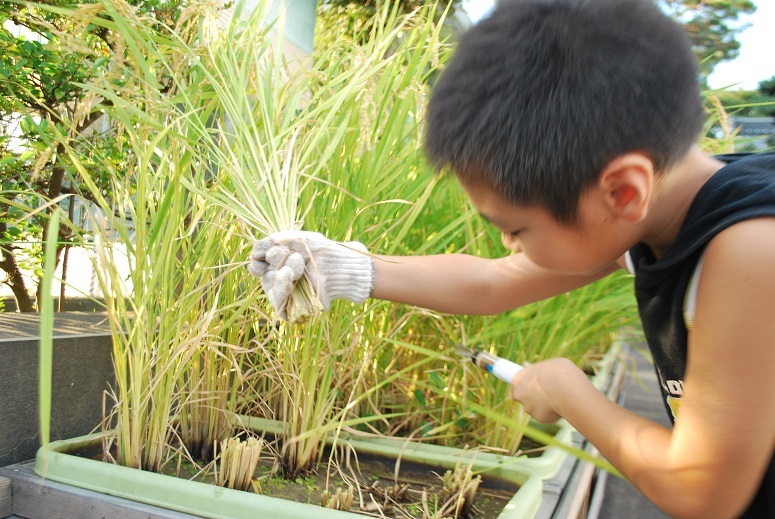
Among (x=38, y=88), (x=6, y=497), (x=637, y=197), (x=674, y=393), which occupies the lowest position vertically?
(x=6, y=497)

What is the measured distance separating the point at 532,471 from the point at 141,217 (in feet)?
3.02

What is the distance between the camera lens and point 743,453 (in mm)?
667

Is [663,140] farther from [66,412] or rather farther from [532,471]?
[66,412]

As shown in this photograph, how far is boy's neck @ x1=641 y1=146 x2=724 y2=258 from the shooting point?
2.72 feet

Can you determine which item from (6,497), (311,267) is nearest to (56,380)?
(6,497)

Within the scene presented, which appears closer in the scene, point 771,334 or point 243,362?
point 771,334

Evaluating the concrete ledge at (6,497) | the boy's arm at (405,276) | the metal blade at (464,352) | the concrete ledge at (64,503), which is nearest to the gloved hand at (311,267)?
the boy's arm at (405,276)

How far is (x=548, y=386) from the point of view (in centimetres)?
87

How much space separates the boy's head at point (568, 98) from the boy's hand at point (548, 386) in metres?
0.23

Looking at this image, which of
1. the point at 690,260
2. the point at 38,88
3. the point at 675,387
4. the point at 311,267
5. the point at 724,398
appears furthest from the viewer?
the point at 38,88

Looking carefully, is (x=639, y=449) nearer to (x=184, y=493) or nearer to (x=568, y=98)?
(x=568, y=98)

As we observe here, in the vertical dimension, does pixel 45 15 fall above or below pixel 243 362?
above

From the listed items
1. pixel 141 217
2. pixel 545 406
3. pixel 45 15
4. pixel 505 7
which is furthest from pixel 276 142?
pixel 45 15

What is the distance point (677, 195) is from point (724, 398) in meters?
0.28
